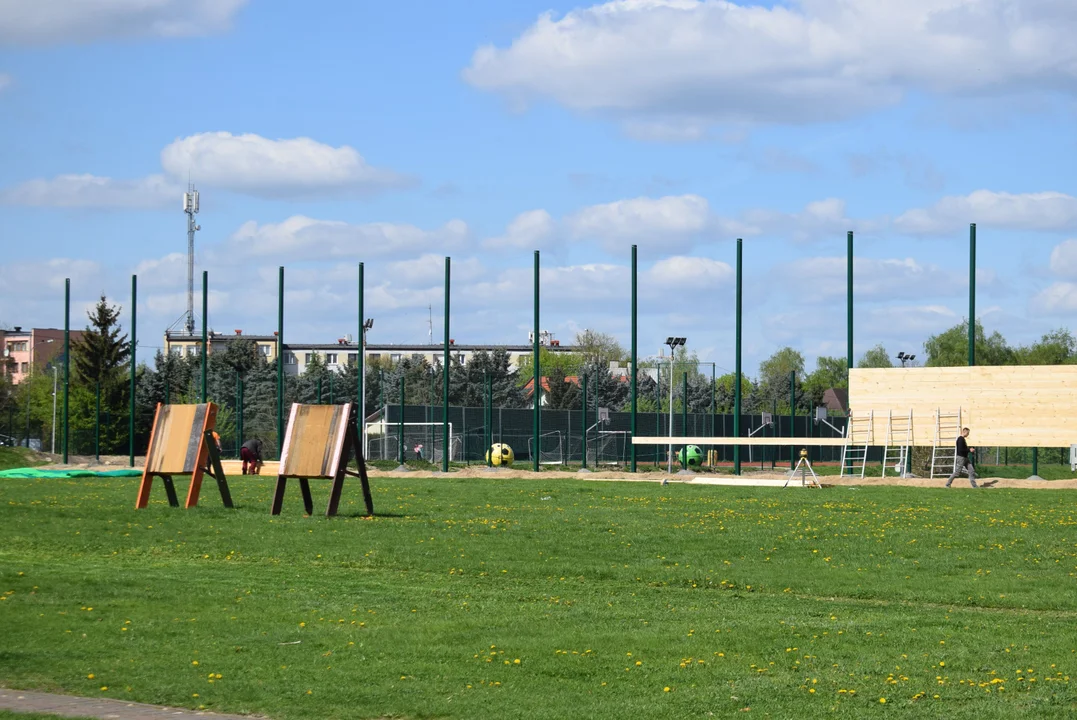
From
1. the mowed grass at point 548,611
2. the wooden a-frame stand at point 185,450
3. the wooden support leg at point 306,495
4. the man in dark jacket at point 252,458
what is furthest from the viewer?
the man in dark jacket at point 252,458

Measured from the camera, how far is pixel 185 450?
961 inches

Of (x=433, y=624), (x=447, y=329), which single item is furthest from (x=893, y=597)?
(x=447, y=329)

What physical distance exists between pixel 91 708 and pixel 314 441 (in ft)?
46.0

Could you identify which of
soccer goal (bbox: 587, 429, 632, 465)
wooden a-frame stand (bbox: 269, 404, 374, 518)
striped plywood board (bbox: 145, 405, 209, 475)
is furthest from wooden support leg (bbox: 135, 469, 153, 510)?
soccer goal (bbox: 587, 429, 632, 465)

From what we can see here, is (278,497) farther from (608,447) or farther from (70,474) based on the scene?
(608,447)

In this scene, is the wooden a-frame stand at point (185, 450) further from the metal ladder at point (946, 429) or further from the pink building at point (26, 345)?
the pink building at point (26, 345)

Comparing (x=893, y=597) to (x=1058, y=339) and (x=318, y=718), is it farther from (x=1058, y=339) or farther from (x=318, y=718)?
(x=1058, y=339)

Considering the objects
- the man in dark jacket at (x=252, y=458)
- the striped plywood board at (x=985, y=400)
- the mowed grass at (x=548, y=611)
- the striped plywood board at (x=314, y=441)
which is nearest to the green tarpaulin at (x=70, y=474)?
the man in dark jacket at (x=252, y=458)

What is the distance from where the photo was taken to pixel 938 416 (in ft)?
138

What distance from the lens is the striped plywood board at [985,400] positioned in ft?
133

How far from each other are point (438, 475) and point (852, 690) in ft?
113

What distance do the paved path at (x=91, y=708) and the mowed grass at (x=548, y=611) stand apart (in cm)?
25

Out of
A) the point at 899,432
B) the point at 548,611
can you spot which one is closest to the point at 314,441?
the point at 548,611

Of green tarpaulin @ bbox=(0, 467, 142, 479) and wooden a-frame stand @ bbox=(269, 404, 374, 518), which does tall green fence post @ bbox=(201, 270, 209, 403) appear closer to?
green tarpaulin @ bbox=(0, 467, 142, 479)
